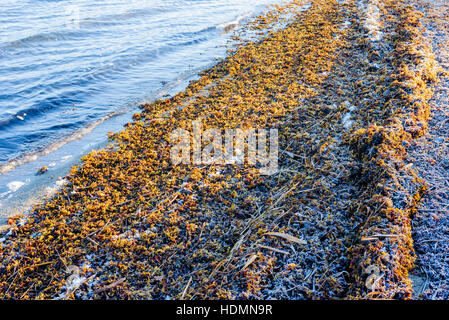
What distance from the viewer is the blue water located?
5199mm

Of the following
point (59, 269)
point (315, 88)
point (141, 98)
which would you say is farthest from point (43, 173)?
point (315, 88)

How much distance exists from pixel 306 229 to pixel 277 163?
1.30 meters

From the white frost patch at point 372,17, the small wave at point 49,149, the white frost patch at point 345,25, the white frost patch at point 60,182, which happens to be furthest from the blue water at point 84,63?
the white frost patch at point 372,17

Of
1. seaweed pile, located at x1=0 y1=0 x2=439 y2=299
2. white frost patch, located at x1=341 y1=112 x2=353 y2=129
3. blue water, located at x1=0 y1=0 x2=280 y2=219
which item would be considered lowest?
seaweed pile, located at x1=0 y1=0 x2=439 y2=299

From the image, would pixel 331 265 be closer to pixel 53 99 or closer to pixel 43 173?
pixel 43 173

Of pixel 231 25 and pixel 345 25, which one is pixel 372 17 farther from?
pixel 231 25

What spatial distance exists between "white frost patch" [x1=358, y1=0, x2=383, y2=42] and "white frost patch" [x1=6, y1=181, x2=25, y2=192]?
938 centimetres

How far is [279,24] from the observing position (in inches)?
423

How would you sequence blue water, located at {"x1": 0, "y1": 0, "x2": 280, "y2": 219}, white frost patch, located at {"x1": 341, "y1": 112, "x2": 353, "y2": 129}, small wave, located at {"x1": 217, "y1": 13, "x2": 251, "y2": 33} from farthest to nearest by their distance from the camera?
small wave, located at {"x1": 217, "y1": 13, "x2": 251, "y2": 33}
blue water, located at {"x1": 0, "y1": 0, "x2": 280, "y2": 219}
white frost patch, located at {"x1": 341, "y1": 112, "x2": 353, "y2": 129}

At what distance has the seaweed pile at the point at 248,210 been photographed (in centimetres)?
270

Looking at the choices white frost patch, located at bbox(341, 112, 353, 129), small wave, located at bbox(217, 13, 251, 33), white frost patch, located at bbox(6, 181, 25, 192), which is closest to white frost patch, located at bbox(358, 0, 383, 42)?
white frost patch, located at bbox(341, 112, 353, 129)

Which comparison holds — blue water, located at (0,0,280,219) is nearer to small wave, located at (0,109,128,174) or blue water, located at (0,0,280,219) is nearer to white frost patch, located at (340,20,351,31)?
small wave, located at (0,109,128,174)

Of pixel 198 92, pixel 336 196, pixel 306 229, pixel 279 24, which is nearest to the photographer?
pixel 306 229

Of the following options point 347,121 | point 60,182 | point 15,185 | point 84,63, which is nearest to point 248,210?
point 347,121
